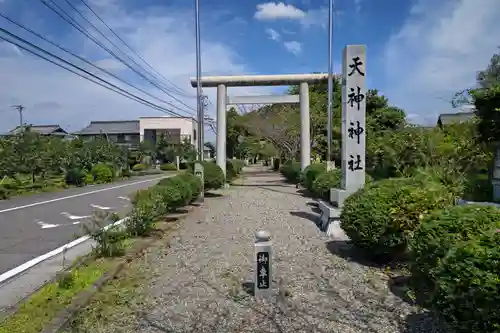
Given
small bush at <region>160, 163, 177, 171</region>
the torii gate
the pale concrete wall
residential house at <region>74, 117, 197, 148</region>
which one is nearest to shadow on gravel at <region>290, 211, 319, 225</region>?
the torii gate

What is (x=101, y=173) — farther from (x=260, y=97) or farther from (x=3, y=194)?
(x=260, y=97)

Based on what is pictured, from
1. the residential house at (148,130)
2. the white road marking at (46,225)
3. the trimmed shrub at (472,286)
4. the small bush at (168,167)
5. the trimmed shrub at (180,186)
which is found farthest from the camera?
the residential house at (148,130)

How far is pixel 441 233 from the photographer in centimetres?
353

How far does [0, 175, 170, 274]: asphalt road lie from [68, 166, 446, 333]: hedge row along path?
2.48 m

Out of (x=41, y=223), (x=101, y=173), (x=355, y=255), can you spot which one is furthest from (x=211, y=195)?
(x=101, y=173)

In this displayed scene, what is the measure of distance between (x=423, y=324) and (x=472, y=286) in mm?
1413

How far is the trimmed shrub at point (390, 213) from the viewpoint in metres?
5.49

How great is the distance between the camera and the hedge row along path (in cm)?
396

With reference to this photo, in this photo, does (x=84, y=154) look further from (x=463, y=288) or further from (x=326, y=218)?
(x=463, y=288)

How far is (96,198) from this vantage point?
18.5m

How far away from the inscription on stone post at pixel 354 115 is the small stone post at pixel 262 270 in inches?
174

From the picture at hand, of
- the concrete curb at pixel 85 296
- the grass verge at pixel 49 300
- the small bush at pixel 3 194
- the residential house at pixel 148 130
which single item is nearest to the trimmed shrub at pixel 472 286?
the concrete curb at pixel 85 296

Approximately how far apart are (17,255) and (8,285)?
207 centimetres

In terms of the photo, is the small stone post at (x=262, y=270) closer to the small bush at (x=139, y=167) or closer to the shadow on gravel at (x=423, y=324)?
the shadow on gravel at (x=423, y=324)
